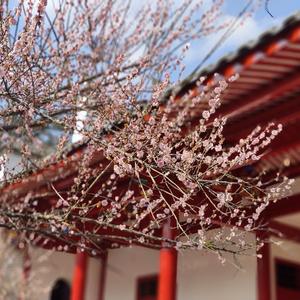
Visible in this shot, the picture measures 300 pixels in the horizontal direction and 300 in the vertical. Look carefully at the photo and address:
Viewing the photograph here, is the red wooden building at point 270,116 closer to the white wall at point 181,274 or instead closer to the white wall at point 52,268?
the white wall at point 181,274

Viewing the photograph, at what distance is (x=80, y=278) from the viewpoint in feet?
27.1

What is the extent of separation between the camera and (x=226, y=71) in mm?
3934

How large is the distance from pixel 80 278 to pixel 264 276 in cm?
305

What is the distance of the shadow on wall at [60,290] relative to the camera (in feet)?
33.3

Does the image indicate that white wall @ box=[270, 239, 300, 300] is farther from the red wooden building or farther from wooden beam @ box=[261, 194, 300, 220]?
wooden beam @ box=[261, 194, 300, 220]

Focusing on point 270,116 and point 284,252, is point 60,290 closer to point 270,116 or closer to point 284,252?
point 284,252

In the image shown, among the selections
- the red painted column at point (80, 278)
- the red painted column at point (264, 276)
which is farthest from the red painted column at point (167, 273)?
the red painted column at point (80, 278)

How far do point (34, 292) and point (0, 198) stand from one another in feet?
12.4

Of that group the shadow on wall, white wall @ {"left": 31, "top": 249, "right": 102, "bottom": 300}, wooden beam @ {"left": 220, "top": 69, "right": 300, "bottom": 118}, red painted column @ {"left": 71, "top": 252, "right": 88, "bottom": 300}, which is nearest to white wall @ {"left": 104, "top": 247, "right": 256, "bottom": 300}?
red painted column @ {"left": 71, "top": 252, "right": 88, "bottom": 300}

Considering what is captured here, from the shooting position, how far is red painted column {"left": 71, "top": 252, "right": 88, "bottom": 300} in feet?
26.8

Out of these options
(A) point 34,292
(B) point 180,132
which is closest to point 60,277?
(A) point 34,292

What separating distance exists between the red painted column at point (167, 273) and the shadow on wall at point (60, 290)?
4.72m

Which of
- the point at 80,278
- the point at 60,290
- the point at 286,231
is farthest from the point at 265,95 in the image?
the point at 60,290

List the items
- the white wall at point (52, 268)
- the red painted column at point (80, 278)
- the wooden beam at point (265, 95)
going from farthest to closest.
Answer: the white wall at point (52, 268)
the red painted column at point (80, 278)
the wooden beam at point (265, 95)
